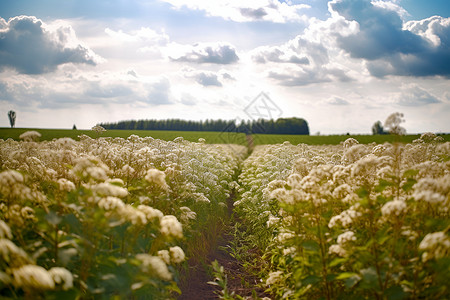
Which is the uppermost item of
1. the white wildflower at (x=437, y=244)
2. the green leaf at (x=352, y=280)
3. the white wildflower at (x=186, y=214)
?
the white wildflower at (x=437, y=244)

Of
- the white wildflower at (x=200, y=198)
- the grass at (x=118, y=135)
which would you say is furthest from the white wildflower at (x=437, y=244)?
the grass at (x=118, y=135)

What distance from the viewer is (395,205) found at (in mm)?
3279

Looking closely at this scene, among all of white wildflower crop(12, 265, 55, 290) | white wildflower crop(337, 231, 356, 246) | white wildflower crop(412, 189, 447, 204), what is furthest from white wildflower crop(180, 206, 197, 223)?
white wildflower crop(412, 189, 447, 204)

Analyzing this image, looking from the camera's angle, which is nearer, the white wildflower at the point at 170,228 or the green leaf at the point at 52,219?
the green leaf at the point at 52,219

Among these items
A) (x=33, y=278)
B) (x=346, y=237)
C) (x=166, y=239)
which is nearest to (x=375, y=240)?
(x=346, y=237)

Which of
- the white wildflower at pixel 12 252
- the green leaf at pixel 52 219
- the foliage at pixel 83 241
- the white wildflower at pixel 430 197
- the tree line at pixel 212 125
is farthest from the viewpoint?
the tree line at pixel 212 125

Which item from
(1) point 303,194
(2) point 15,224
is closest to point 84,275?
(2) point 15,224

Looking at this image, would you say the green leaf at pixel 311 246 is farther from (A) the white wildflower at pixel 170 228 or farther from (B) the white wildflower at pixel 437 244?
(A) the white wildflower at pixel 170 228

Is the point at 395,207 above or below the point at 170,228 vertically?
above

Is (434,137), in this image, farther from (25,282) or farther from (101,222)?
(25,282)

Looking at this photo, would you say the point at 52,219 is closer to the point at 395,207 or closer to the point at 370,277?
the point at 370,277

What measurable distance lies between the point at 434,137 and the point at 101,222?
8437 mm

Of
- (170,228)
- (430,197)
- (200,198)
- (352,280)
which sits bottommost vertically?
(352,280)

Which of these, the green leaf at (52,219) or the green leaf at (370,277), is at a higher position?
the green leaf at (52,219)
